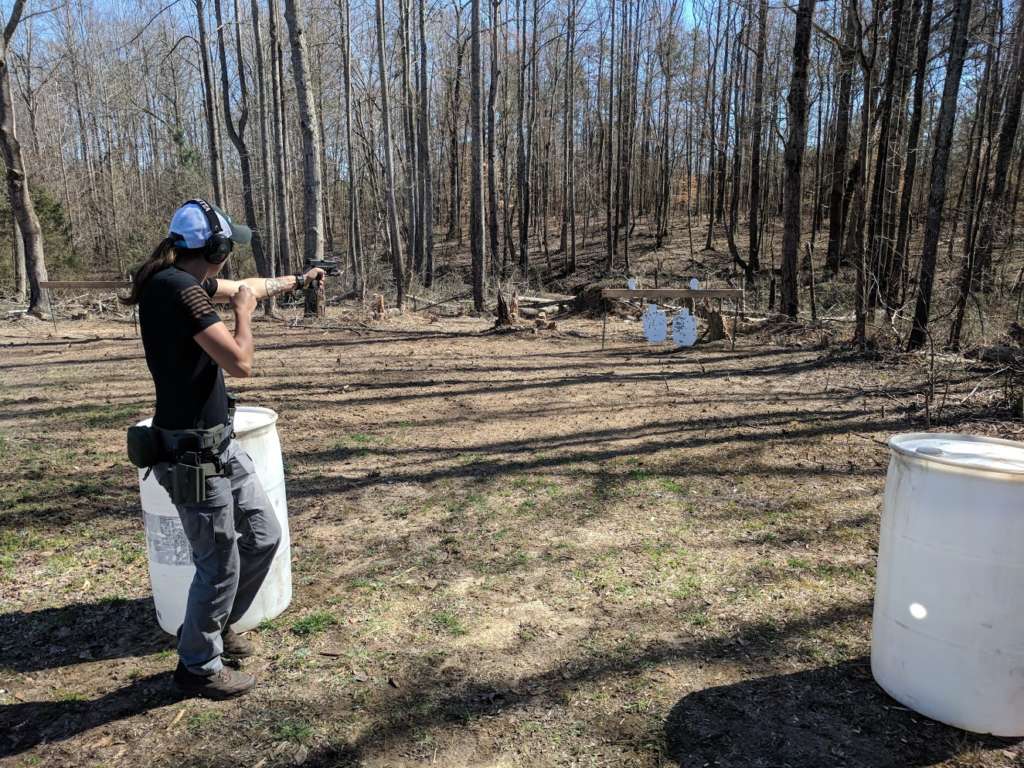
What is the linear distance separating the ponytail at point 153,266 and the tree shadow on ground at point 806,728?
2.58m

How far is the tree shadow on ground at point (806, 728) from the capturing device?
7.83 feet

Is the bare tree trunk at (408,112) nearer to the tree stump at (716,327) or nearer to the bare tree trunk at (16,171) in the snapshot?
the bare tree trunk at (16,171)

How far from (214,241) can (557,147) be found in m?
42.5

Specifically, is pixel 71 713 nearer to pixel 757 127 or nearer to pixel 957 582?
pixel 957 582

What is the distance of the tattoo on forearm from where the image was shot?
3.25 meters

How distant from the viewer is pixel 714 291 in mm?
11336

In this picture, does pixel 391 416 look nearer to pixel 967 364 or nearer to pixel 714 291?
pixel 714 291

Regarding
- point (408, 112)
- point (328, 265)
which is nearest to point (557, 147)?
point (408, 112)

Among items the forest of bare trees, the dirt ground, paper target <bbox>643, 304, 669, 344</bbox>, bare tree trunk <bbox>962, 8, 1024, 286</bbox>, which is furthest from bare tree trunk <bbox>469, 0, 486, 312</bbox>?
bare tree trunk <bbox>962, 8, 1024, 286</bbox>

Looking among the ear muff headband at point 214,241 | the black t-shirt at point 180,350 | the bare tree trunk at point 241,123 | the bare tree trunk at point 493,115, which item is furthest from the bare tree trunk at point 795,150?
the bare tree trunk at point 241,123

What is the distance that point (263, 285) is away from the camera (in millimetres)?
3176

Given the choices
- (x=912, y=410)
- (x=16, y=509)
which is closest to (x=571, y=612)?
(x=16, y=509)

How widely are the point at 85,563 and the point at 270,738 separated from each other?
7.26ft

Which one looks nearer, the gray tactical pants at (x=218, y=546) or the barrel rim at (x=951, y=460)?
the barrel rim at (x=951, y=460)
